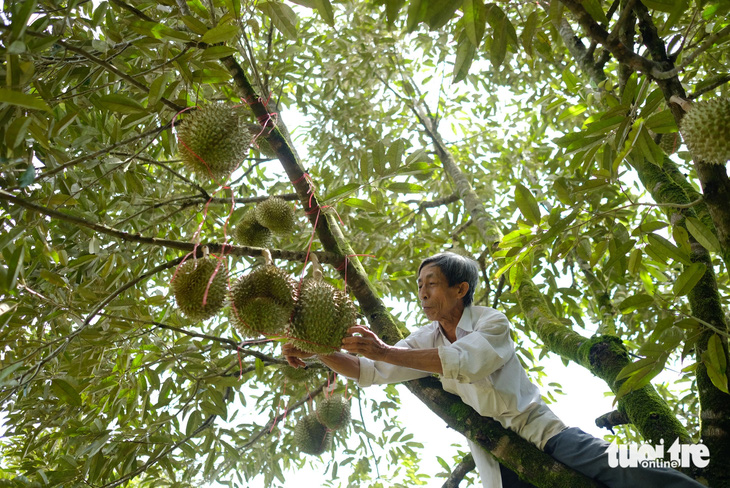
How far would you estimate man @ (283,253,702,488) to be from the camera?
68.2 inches

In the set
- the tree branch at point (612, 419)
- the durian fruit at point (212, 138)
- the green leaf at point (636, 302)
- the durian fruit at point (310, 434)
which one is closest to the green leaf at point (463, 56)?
the durian fruit at point (212, 138)

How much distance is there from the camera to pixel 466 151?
4797mm

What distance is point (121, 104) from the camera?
174 cm

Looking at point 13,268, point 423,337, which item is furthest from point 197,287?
point 423,337

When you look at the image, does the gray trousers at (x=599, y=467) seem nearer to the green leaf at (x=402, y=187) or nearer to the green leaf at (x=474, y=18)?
the green leaf at (x=402, y=187)

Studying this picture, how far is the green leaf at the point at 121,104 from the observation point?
5.67ft

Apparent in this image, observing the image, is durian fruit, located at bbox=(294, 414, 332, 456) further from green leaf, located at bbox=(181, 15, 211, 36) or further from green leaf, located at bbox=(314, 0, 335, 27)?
green leaf, located at bbox=(314, 0, 335, 27)

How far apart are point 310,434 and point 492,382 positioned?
1.52 m

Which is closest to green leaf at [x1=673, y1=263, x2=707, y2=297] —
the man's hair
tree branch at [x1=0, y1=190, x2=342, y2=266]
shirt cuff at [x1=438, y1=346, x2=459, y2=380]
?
shirt cuff at [x1=438, y1=346, x2=459, y2=380]

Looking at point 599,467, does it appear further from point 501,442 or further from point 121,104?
point 121,104

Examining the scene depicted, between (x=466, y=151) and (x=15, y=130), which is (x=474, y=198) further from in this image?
(x=15, y=130)

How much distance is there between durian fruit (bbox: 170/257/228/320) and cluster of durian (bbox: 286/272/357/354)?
0.94 feet

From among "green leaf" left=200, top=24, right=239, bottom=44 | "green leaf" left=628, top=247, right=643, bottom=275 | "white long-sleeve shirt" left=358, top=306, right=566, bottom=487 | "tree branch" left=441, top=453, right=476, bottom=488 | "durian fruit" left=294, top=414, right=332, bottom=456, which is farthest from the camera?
"durian fruit" left=294, top=414, right=332, bottom=456

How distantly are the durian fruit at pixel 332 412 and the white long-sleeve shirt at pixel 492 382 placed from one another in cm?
90
